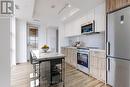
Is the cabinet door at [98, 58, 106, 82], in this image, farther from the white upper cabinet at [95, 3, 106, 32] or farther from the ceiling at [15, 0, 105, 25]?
the ceiling at [15, 0, 105, 25]

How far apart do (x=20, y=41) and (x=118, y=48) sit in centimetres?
593

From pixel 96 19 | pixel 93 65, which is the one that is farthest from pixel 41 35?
pixel 93 65

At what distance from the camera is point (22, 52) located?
7559 mm

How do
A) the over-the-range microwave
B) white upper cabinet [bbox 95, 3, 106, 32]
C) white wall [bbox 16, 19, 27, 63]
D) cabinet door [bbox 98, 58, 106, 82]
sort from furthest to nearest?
white wall [bbox 16, 19, 27, 63], the over-the-range microwave, white upper cabinet [bbox 95, 3, 106, 32], cabinet door [bbox 98, 58, 106, 82]

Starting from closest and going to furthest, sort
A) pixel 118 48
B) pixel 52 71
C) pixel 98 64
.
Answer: pixel 118 48 < pixel 52 71 < pixel 98 64

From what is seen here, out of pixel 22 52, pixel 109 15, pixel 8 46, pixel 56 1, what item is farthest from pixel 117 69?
pixel 22 52

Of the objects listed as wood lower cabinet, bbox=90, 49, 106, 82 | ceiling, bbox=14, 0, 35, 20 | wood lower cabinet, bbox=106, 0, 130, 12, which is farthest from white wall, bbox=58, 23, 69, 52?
wood lower cabinet, bbox=106, 0, 130, 12

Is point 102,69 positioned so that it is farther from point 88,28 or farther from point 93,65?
point 88,28

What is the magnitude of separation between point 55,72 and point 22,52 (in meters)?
4.69

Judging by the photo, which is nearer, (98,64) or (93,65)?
(98,64)

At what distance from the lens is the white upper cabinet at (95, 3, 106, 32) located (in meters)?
3.93

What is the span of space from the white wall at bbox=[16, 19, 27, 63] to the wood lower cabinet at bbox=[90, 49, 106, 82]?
4.68 m

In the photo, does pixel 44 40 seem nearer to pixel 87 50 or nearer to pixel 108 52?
pixel 87 50

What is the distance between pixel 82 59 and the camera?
510 cm
